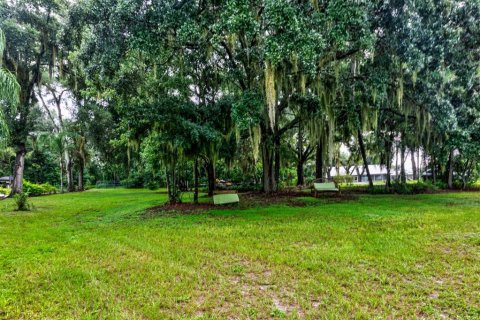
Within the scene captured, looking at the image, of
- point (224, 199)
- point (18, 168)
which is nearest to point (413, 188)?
point (224, 199)

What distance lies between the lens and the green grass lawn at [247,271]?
2.51m

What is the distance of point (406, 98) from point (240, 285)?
1094cm

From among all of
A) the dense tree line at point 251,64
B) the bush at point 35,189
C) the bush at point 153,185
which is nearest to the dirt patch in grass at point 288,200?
the dense tree line at point 251,64

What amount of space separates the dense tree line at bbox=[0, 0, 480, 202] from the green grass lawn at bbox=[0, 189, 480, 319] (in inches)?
137

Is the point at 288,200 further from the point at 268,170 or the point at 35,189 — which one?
the point at 35,189

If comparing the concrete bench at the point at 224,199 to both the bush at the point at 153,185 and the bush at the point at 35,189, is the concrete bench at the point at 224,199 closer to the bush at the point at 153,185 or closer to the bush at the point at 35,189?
the bush at the point at 153,185

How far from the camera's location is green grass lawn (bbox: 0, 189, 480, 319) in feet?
8.23

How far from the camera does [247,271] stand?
338 centimetres

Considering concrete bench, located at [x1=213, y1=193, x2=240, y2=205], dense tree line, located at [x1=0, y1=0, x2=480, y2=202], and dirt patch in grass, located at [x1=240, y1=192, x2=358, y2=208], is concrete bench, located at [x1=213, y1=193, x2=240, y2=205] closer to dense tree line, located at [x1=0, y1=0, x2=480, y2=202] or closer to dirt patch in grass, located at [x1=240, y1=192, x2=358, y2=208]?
dirt patch in grass, located at [x1=240, y1=192, x2=358, y2=208]

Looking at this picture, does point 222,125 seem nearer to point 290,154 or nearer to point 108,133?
point 290,154

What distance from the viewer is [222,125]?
9359mm

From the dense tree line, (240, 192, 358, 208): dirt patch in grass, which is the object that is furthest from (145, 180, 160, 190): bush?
(240, 192, 358, 208): dirt patch in grass

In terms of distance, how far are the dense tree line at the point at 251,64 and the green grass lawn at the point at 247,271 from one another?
11.4 feet

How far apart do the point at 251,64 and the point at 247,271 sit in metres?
7.17
